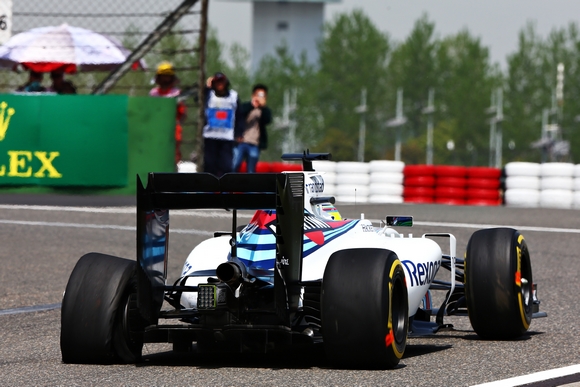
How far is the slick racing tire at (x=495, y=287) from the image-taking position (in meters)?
7.25

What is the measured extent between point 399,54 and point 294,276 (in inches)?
4711

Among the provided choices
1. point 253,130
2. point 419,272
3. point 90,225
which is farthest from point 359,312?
point 253,130

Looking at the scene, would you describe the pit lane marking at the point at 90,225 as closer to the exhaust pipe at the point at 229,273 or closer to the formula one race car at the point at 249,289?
the formula one race car at the point at 249,289

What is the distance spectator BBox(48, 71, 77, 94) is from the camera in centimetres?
1714

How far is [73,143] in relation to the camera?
647 inches

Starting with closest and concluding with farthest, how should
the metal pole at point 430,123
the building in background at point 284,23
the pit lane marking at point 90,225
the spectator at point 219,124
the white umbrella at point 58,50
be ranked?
the pit lane marking at point 90,225 → the white umbrella at point 58,50 → the spectator at point 219,124 → the metal pole at point 430,123 → the building in background at point 284,23

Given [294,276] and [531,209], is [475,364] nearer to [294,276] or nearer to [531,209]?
[294,276]

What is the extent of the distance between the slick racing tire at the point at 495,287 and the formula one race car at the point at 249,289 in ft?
1.46

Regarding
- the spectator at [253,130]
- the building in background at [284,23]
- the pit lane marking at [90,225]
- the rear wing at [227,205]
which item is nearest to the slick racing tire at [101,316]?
the rear wing at [227,205]

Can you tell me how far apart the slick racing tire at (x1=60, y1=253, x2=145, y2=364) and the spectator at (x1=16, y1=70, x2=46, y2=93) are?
1111 centimetres

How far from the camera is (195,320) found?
668 centimetres

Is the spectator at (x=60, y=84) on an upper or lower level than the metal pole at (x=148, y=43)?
lower

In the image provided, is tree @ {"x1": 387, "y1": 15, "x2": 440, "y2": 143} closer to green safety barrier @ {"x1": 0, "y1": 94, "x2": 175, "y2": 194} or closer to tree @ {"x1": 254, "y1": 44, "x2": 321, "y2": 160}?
tree @ {"x1": 254, "y1": 44, "x2": 321, "y2": 160}

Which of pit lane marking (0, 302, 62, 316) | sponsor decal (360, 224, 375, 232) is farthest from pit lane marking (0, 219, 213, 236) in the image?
sponsor decal (360, 224, 375, 232)
